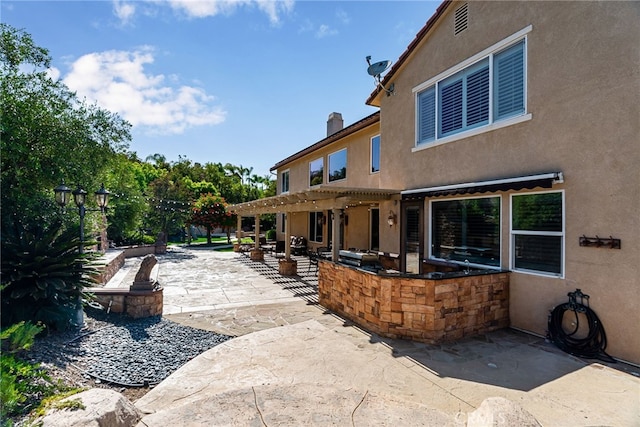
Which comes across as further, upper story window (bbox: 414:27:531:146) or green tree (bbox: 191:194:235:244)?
green tree (bbox: 191:194:235:244)

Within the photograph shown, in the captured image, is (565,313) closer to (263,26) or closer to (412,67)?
(412,67)

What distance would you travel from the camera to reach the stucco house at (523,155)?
17.0 feet

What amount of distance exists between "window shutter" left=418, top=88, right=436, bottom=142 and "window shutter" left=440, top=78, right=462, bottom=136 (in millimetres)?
284

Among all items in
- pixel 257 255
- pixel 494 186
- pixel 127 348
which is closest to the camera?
pixel 127 348

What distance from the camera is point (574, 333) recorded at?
5.64 metres

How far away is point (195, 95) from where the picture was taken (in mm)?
16062

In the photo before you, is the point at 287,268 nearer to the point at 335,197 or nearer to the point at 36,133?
the point at 335,197

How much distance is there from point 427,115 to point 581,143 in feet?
13.3

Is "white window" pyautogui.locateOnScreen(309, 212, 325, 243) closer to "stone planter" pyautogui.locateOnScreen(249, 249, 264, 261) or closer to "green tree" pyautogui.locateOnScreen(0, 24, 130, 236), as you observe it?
"stone planter" pyautogui.locateOnScreen(249, 249, 264, 261)

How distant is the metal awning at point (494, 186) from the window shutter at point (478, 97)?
1.58 meters

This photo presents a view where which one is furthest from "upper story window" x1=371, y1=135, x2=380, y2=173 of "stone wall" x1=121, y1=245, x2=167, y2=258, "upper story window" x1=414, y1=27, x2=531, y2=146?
"stone wall" x1=121, y1=245, x2=167, y2=258

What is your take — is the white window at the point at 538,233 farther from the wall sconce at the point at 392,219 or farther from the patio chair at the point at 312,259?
the patio chair at the point at 312,259

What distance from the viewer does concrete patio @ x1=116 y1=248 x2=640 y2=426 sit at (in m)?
3.48

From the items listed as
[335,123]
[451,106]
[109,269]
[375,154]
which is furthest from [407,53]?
[109,269]
